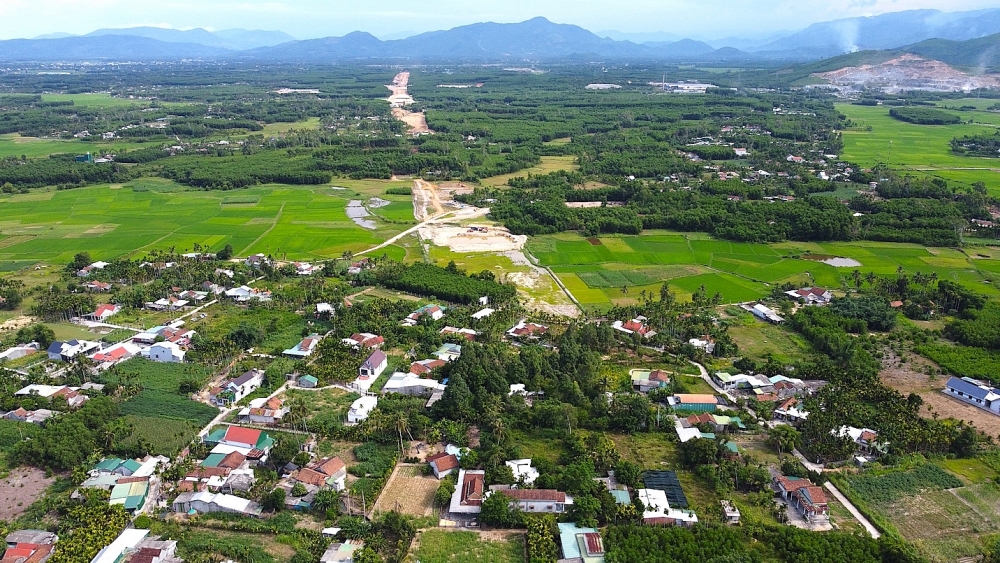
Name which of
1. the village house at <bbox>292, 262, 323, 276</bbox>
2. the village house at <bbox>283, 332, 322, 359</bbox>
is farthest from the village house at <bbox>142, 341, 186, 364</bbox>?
the village house at <bbox>292, 262, 323, 276</bbox>

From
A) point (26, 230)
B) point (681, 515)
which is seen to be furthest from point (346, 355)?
point (26, 230)

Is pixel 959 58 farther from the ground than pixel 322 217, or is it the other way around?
pixel 959 58

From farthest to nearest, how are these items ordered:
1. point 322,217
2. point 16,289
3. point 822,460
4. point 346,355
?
point 322,217 → point 16,289 → point 346,355 → point 822,460

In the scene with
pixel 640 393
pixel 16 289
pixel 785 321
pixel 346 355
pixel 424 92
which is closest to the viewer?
pixel 640 393

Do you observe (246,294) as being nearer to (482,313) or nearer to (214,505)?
(482,313)

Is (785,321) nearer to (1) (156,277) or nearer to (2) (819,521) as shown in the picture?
(2) (819,521)

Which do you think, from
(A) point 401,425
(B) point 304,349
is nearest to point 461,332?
(B) point 304,349
